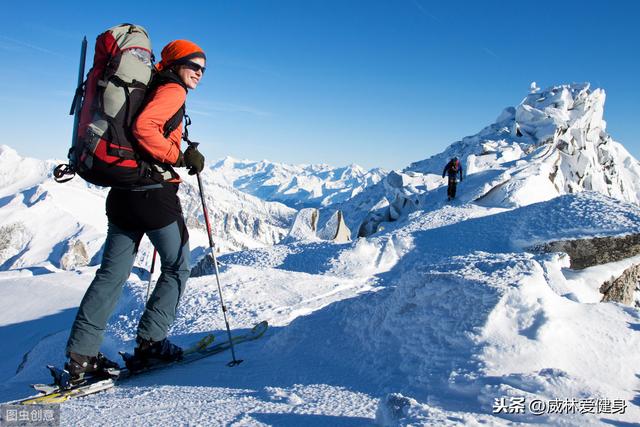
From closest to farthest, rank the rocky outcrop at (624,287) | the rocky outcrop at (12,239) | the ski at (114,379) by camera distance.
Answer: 1. the ski at (114,379)
2. the rocky outcrop at (624,287)
3. the rocky outcrop at (12,239)

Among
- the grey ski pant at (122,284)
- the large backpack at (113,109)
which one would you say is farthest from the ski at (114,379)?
the large backpack at (113,109)

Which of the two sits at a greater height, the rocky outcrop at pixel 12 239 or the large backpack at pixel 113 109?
the rocky outcrop at pixel 12 239

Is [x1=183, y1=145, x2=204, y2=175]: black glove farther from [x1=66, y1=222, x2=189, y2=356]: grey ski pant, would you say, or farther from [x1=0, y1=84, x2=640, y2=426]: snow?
[x1=0, y1=84, x2=640, y2=426]: snow

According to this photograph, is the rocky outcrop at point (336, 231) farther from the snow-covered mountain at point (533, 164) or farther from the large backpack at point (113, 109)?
the large backpack at point (113, 109)

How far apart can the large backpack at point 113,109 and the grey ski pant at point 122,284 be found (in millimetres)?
615

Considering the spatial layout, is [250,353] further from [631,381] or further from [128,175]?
[631,381]

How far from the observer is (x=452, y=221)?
1388 centimetres

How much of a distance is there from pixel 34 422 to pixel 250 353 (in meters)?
2.24

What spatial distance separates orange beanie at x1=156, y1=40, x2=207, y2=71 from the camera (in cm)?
384

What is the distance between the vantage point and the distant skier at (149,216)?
3676 millimetres

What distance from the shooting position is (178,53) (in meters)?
3.85

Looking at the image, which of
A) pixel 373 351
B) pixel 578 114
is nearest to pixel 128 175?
pixel 373 351

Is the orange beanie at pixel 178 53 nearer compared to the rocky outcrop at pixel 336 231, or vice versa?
the orange beanie at pixel 178 53

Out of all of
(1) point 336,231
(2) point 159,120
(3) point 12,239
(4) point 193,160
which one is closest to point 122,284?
(4) point 193,160
